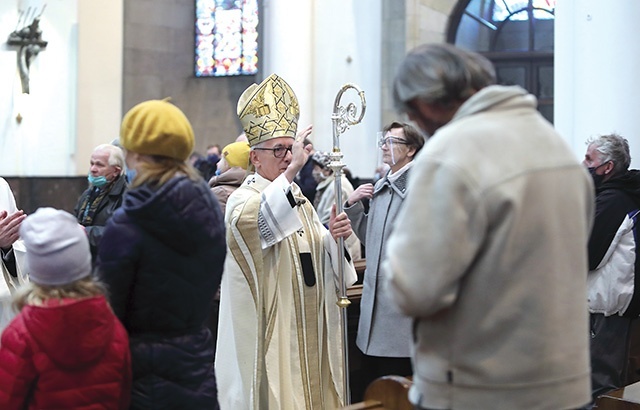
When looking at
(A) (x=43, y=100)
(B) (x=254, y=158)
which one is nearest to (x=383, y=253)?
(B) (x=254, y=158)

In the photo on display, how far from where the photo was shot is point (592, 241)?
16.8ft

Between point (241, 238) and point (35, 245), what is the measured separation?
1992mm

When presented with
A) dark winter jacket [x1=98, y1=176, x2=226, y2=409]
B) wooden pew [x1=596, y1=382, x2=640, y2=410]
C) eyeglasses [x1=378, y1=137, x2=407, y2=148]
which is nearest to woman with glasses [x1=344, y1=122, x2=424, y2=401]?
eyeglasses [x1=378, y1=137, x2=407, y2=148]

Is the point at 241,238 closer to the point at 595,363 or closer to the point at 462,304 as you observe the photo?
the point at 595,363

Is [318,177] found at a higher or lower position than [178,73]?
lower

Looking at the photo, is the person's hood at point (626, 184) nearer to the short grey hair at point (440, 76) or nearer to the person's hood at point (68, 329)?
the short grey hair at point (440, 76)

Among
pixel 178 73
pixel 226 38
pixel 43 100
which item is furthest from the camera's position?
pixel 226 38

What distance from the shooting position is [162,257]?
299 cm

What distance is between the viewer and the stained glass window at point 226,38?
61.0 feet

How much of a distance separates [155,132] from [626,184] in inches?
121

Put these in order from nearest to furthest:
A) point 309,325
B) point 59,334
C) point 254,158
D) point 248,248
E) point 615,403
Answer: point 59,334
point 615,403
point 248,248
point 309,325
point 254,158

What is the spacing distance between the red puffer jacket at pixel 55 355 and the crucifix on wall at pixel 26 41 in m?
9.41

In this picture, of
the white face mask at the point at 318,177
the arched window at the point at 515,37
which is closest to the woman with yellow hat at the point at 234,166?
the white face mask at the point at 318,177

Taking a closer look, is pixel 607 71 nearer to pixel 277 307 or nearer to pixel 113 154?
pixel 277 307
